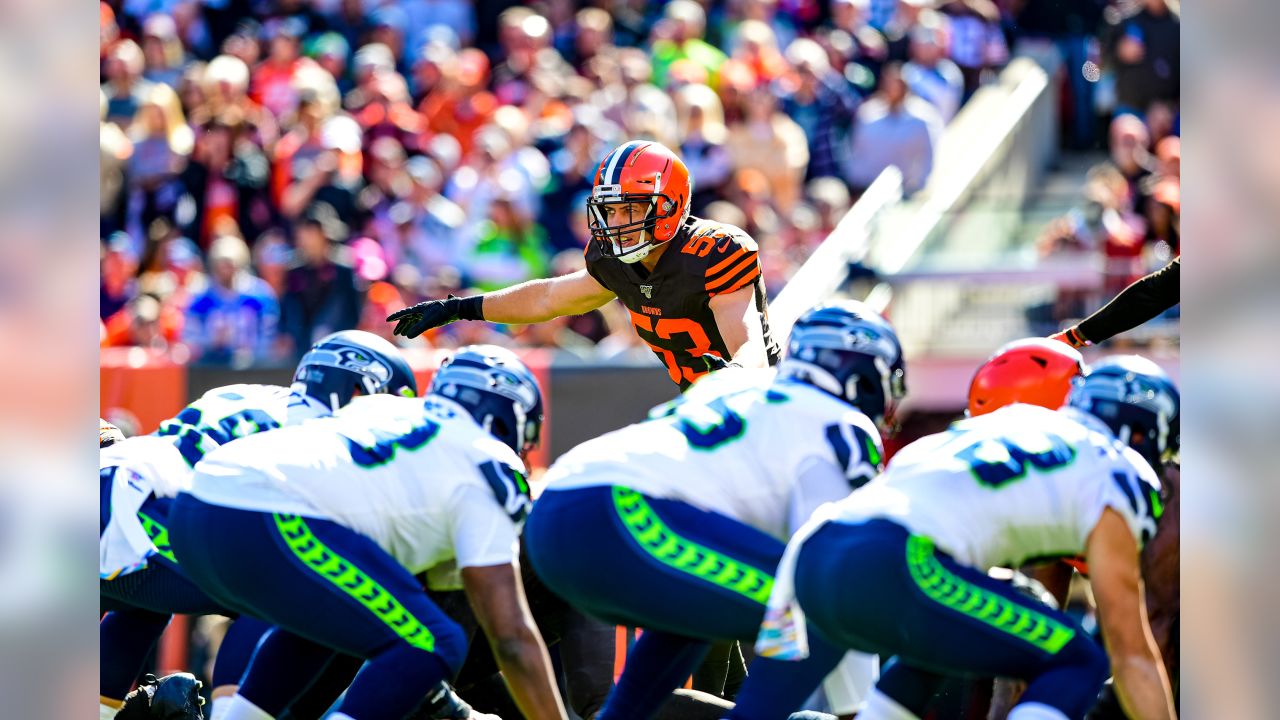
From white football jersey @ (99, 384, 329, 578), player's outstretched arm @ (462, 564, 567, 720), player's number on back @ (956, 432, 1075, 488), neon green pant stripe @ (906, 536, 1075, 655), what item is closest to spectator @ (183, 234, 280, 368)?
white football jersey @ (99, 384, 329, 578)

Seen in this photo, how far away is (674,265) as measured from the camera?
778 centimetres

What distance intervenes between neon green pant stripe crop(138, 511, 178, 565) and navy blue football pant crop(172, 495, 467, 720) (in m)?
1.45

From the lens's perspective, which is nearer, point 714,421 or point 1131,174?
point 714,421

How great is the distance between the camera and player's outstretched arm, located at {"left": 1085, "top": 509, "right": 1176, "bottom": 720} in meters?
5.15

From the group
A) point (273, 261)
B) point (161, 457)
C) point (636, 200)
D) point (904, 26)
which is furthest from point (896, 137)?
point (161, 457)

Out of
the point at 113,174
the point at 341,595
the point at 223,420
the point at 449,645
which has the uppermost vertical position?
the point at 341,595

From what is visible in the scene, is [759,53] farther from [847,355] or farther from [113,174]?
[847,355]

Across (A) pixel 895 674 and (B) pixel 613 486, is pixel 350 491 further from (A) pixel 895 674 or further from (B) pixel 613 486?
(A) pixel 895 674

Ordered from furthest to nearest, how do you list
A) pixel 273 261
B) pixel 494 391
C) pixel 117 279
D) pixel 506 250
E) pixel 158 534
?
pixel 117 279 < pixel 506 250 < pixel 273 261 < pixel 158 534 < pixel 494 391

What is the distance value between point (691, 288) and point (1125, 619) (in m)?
3.02

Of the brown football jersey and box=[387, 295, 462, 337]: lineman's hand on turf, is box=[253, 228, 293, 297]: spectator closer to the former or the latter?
box=[387, 295, 462, 337]: lineman's hand on turf

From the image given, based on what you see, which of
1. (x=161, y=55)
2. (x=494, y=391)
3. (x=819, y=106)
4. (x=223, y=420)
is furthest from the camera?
(x=161, y=55)

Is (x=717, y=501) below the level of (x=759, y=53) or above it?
above
